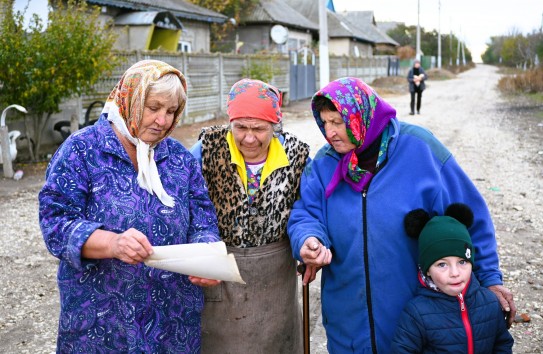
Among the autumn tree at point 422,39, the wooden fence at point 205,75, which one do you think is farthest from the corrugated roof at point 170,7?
the autumn tree at point 422,39

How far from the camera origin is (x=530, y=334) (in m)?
4.00

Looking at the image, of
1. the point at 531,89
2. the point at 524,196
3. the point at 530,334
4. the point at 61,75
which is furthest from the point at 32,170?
the point at 531,89

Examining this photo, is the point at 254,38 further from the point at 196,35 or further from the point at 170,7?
the point at 170,7

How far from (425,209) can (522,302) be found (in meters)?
2.60

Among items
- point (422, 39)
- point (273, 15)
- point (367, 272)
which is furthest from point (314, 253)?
point (422, 39)

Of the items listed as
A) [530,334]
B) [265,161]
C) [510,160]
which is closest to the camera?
[265,161]

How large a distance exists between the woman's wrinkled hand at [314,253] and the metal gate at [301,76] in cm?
2263

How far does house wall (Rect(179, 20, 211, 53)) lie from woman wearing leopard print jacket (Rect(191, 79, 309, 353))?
2071 centimetres

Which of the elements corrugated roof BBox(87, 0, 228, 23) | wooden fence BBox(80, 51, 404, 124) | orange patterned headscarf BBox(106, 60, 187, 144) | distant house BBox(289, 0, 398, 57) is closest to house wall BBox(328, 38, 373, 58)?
distant house BBox(289, 0, 398, 57)

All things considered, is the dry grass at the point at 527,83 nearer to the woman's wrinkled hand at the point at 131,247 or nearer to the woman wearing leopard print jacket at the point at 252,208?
the woman wearing leopard print jacket at the point at 252,208

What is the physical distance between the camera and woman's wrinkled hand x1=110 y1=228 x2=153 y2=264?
194 cm

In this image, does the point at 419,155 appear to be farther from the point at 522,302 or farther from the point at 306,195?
the point at 522,302

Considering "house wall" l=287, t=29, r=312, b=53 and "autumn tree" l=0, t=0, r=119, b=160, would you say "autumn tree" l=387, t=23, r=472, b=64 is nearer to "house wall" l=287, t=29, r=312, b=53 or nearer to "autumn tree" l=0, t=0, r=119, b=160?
"house wall" l=287, t=29, r=312, b=53

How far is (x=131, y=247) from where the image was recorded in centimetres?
194
